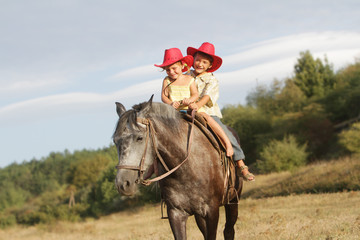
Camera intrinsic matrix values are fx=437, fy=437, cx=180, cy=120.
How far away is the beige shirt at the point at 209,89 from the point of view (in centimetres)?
675

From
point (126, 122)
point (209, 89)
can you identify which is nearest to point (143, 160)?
point (126, 122)

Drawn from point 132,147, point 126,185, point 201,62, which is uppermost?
point 201,62

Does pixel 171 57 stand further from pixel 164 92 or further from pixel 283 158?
pixel 283 158

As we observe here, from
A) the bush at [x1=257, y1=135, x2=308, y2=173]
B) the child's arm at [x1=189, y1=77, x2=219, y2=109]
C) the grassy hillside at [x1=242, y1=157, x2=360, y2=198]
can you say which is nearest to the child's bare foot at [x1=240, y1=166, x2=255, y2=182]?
the child's arm at [x1=189, y1=77, x2=219, y2=109]

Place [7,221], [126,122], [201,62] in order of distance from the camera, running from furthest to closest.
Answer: [7,221] < [201,62] < [126,122]

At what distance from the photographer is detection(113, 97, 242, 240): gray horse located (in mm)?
5008

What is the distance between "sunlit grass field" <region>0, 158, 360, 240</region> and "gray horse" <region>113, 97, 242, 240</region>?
3473 millimetres

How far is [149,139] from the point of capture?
5195mm

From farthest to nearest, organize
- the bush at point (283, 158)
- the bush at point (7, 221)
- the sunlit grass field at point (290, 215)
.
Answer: the bush at point (7, 221) → the bush at point (283, 158) → the sunlit grass field at point (290, 215)

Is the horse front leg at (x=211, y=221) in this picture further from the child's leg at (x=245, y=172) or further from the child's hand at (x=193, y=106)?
the child's hand at (x=193, y=106)

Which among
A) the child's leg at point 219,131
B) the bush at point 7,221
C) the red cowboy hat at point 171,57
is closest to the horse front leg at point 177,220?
the child's leg at point 219,131

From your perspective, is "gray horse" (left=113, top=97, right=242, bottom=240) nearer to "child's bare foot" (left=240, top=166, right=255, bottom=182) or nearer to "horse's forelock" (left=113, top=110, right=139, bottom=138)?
"horse's forelock" (left=113, top=110, right=139, bottom=138)

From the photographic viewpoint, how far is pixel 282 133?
198 ft

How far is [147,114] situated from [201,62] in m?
2.07
